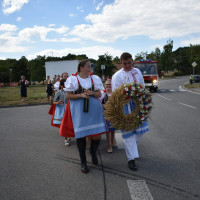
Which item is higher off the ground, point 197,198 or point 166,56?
point 166,56

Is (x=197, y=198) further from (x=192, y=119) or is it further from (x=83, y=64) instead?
(x=192, y=119)

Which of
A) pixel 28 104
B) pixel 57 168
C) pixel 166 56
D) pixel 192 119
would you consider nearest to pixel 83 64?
pixel 57 168

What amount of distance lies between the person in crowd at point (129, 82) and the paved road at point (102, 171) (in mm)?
250

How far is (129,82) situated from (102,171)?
1.58 m

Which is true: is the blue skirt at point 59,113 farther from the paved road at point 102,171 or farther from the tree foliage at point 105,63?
the tree foliage at point 105,63

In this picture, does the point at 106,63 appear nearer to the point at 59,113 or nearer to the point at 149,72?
the point at 149,72

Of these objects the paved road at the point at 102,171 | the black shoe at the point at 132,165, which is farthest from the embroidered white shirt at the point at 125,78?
the paved road at the point at 102,171

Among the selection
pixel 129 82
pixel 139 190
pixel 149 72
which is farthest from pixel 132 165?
pixel 149 72

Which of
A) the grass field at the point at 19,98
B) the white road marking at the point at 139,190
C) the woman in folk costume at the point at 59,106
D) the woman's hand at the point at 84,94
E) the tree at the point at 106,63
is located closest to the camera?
the white road marking at the point at 139,190

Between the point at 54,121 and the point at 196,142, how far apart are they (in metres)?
3.34

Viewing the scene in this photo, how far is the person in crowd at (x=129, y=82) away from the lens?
3.73m

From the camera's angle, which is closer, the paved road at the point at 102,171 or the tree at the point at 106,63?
the paved road at the point at 102,171

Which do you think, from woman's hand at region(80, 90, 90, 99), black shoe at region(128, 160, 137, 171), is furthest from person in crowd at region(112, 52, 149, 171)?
woman's hand at region(80, 90, 90, 99)

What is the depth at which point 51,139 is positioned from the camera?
5793 mm
